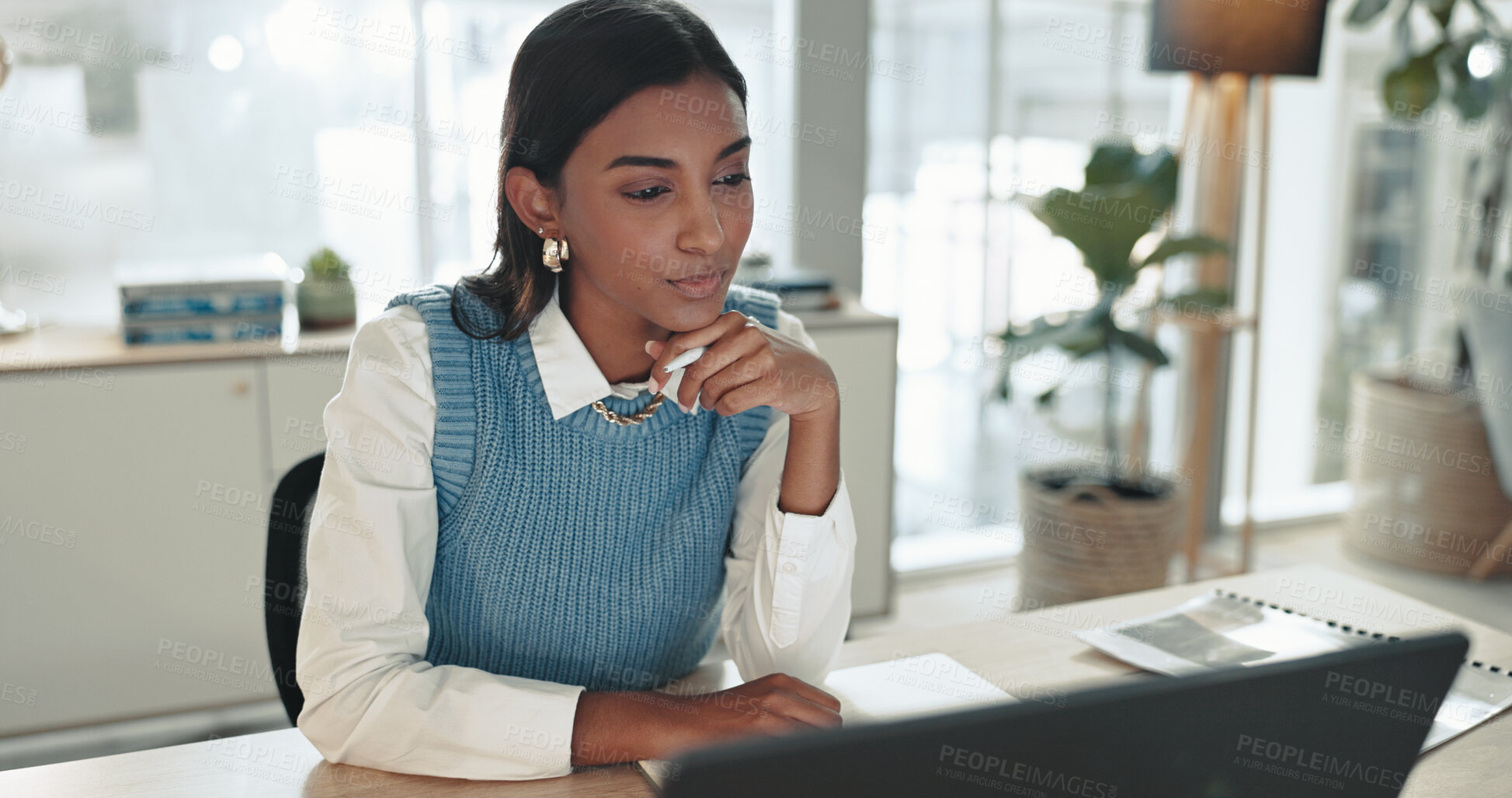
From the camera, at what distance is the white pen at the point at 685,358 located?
1244mm

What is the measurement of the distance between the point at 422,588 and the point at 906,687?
519 millimetres

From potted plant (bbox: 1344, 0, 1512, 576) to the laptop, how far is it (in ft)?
9.95

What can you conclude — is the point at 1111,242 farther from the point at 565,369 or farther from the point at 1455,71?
the point at 565,369

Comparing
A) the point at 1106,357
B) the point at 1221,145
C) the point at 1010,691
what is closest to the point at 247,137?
the point at 1106,357

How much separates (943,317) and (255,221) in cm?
196

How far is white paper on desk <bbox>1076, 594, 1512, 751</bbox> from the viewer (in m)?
1.21

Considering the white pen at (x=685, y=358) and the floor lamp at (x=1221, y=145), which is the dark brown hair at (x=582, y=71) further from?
the floor lamp at (x=1221, y=145)

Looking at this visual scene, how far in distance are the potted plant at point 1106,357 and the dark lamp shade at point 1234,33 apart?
235 mm

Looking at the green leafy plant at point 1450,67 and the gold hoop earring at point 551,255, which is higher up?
the green leafy plant at point 1450,67

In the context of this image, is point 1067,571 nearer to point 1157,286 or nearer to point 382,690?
point 1157,286

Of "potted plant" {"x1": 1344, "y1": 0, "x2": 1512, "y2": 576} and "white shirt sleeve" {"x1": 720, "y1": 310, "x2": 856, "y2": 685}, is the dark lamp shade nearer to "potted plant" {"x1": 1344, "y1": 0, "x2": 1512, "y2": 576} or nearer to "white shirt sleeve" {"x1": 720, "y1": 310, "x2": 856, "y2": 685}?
"potted plant" {"x1": 1344, "y1": 0, "x2": 1512, "y2": 576}

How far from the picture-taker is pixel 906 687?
122 centimetres

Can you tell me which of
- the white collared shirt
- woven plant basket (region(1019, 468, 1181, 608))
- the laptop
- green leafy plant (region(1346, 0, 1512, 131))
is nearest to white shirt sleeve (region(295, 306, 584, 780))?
the white collared shirt

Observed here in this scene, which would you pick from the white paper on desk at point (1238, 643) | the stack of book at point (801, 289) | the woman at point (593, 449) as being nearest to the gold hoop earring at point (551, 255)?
the woman at point (593, 449)
